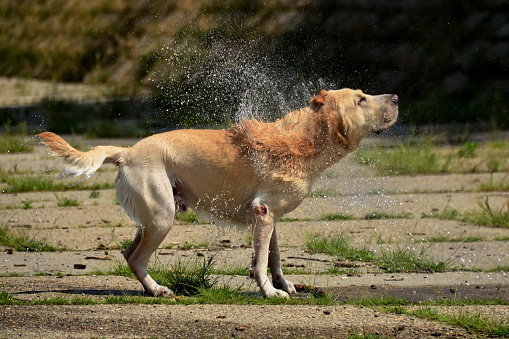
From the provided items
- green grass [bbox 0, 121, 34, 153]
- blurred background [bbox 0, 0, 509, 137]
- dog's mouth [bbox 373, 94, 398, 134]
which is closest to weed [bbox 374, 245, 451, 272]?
dog's mouth [bbox 373, 94, 398, 134]

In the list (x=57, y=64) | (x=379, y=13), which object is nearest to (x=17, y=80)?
(x=57, y=64)

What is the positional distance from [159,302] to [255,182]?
1177 mm

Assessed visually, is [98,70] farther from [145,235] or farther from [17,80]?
[145,235]

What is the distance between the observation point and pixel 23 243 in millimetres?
7863

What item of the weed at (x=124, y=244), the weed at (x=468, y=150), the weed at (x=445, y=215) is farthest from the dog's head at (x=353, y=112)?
the weed at (x=468, y=150)

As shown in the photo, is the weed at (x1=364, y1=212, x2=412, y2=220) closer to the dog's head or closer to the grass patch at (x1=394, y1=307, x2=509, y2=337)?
the dog's head

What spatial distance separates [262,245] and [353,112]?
1.30 metres

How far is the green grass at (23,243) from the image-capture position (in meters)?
7.81

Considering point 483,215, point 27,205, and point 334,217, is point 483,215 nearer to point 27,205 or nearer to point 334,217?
point 334,217

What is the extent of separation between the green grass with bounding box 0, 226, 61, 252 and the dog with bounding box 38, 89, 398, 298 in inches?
61.7

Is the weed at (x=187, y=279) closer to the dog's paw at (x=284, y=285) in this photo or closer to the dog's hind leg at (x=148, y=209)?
the dog's hind leg at (x=148, y=209)

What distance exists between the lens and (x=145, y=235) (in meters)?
6.29

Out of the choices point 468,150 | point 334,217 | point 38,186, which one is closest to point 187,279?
point 334,217

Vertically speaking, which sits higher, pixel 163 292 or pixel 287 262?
pixel 163 292
